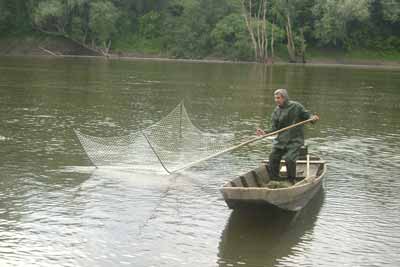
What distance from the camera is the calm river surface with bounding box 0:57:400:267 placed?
35.7 feet

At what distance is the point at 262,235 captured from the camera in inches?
465

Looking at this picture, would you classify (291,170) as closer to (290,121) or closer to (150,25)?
(290,121)

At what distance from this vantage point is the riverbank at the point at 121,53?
80.7m

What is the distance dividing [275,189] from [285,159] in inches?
78.9

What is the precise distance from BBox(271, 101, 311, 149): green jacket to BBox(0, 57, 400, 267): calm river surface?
4.55ft

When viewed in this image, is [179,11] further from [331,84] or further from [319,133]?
[319,133]

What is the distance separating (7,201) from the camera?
13430mm

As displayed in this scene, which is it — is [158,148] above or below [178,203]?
above

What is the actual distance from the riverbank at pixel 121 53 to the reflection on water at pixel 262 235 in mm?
69590

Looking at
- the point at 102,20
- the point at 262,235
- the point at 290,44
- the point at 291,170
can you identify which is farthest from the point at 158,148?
the point at 102,20

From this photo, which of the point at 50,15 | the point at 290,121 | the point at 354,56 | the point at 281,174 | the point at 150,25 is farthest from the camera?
the point at 150,25

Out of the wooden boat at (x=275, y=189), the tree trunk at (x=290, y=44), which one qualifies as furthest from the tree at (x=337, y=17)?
the wooden boat at (x=275, y=189)

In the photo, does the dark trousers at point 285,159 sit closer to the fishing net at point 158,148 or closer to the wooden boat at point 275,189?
the wooden boat at point 275,189

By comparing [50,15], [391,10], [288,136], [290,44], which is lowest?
[288,136]
